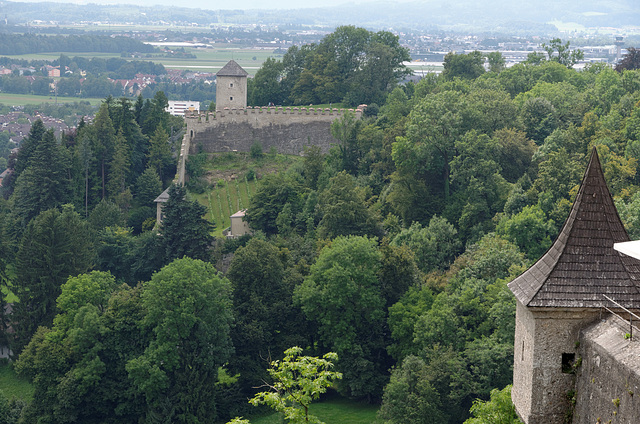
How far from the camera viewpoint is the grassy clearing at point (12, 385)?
5157 cm

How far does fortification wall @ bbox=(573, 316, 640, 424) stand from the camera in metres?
15.8

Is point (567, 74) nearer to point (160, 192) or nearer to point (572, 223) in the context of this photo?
point (160, 192)

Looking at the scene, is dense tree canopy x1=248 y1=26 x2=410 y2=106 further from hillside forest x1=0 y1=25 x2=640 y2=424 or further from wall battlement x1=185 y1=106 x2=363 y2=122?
hillside forest x1=0 y1=25 x2=640 y2=424

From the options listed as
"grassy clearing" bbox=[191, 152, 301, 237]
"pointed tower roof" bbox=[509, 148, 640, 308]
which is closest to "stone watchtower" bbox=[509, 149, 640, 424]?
"pointed tower roof" bbox=[509, 148, 640, 308]

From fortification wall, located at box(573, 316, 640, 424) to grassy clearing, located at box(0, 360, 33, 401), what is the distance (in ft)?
128

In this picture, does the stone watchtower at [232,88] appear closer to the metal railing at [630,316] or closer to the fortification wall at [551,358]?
the fortification wall at [551,358]

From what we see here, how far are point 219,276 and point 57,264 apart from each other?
40.0 feet

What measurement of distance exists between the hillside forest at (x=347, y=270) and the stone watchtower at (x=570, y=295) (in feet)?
47.1

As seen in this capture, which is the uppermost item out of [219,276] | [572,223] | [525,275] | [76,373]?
Result: [572,223]

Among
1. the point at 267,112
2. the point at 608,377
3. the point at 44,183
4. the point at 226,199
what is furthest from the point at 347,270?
the point at 608,377

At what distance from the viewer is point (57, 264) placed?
2245 inches

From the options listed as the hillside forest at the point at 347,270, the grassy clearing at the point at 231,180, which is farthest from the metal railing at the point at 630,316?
the grassy clearing at the point at 231,180

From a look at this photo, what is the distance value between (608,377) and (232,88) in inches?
2397

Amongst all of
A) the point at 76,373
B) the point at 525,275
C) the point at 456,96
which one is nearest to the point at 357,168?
the point at 456,96
